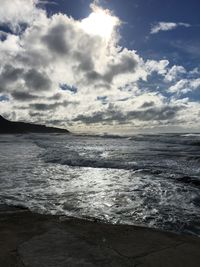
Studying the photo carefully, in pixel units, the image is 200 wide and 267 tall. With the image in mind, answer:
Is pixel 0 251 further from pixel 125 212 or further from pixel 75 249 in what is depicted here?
pixel 125 212

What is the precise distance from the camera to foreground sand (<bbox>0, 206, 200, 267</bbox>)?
3.61 m

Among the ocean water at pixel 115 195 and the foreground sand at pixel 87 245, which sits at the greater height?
the foreground sand at pixel 87 245

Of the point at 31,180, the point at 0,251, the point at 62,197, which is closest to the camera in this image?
the point at 0,251

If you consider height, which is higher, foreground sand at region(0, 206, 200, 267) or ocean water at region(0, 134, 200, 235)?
foreground sand at region(0, 206, 200, 267)

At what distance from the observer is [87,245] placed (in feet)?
13.6

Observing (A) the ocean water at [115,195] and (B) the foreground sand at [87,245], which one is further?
(A) the ocean water at [115,195]

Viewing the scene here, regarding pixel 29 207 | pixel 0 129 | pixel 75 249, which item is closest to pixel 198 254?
pixel 75 249

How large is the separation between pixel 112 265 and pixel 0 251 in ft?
4.41

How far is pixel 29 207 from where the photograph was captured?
686cm

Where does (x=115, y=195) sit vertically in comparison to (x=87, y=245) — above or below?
below

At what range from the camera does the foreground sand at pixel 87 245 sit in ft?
11.8

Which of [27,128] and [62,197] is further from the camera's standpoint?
[27,128]

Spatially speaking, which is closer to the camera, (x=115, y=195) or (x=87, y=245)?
(x=87, y=245)

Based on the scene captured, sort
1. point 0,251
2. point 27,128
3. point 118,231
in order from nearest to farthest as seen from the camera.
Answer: point 0,251 < point 118,231 < point 27,128
